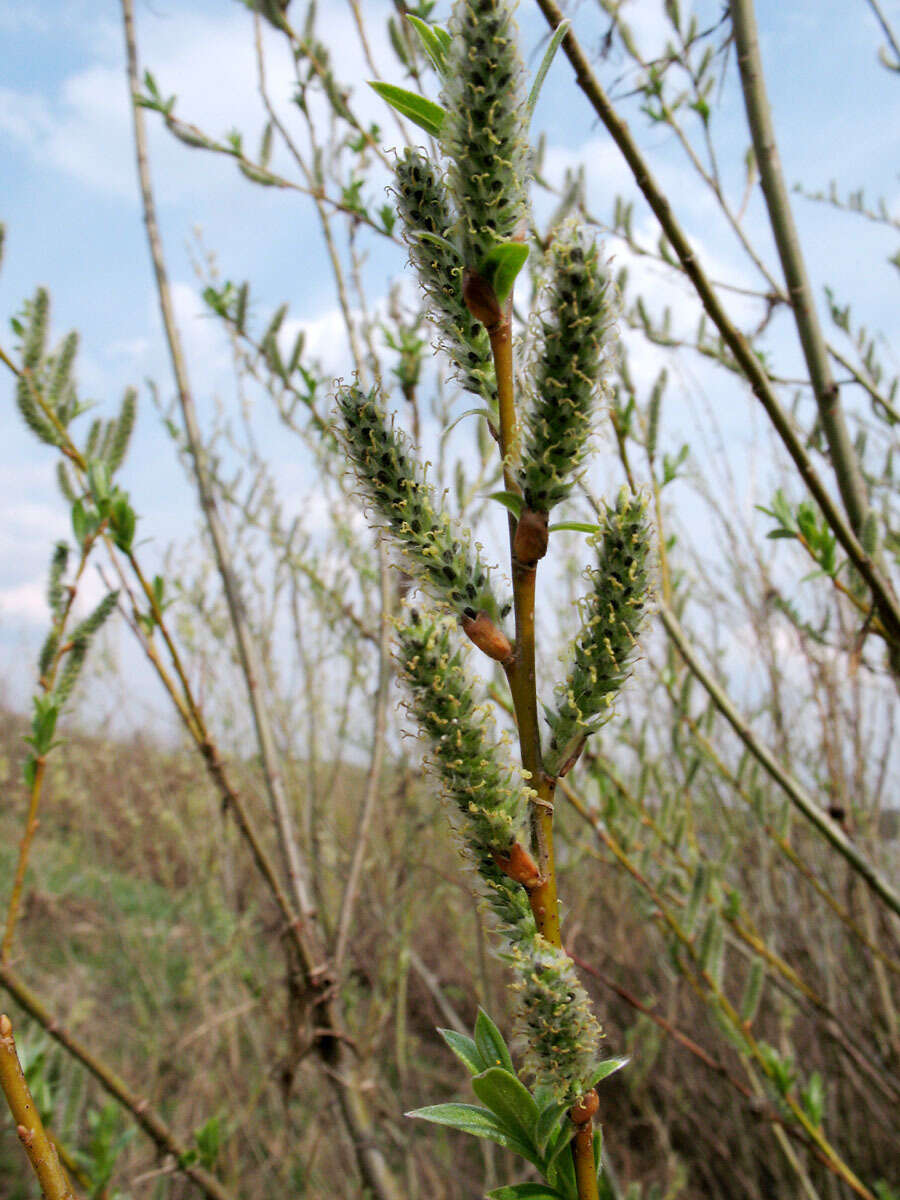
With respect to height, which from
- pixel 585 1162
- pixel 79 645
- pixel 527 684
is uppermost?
pixel 79 645

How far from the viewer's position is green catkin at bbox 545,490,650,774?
0.52 m

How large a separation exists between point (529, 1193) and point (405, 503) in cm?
43

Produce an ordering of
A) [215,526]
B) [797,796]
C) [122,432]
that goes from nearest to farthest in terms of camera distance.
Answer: [797,796] → [122,432] → [215,526]

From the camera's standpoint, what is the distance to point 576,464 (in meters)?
0.52

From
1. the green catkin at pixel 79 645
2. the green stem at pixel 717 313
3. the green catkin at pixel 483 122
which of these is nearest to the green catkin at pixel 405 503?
the green catkin at pixel 483 122

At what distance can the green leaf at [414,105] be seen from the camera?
22.7 inches

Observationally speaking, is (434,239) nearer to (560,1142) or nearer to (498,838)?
(498,838)

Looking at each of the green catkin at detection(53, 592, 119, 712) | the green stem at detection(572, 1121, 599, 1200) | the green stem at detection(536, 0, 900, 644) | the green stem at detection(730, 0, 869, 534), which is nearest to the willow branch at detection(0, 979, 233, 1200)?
the green catkin at detection(53, 592, 119, 712)

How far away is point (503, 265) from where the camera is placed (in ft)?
1.68

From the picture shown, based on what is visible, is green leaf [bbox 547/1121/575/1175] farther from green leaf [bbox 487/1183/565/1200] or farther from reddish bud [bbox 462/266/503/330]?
reddish bud [bbox 462/266/503/330]

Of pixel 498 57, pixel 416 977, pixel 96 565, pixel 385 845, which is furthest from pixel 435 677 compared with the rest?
pixel 416 977

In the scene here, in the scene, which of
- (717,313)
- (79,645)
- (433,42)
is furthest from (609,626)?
(79,645)

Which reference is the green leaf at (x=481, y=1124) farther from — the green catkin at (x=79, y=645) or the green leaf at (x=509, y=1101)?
the green catkin at (x=79, y=645)

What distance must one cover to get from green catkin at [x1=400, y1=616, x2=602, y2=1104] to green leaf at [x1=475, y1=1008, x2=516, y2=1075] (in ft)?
0.32
